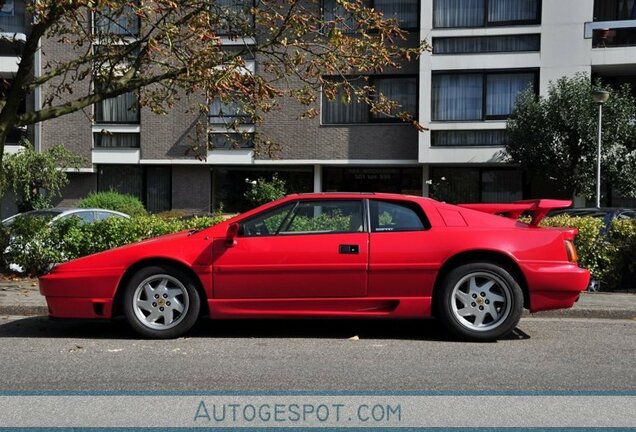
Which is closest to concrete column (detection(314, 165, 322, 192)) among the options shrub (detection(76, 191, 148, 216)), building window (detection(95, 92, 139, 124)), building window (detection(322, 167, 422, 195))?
building window (detection(322, 167, 422, 195))

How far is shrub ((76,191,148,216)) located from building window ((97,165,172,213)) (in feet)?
4.65

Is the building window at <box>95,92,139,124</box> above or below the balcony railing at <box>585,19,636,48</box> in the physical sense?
below

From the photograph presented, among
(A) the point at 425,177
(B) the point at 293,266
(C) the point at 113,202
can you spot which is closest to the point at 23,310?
(B) the point at 293,266

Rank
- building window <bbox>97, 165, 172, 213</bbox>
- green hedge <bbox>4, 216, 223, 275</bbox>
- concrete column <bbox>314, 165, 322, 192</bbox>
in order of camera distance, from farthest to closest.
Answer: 1. building window <bbox>97, 165, 172, 213</bbox>
2. concrete column <bbox>314, 165, 322, 192</bbox>
3. green hedge <bbox>4, 216, 223, 275</bbox>

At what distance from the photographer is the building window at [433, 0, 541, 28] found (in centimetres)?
1980

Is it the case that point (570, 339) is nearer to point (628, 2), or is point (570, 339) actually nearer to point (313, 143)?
point (313, 143)

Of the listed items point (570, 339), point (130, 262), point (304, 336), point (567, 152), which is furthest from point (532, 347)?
point (567, 152)

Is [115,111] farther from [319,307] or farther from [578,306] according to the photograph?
[578,306]

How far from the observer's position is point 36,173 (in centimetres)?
1978

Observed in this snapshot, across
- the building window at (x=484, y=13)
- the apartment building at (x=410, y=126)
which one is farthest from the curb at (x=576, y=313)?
the building window at (x=484, y=13)

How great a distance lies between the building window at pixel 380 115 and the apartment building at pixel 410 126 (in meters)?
0.03

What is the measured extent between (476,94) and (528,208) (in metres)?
13.6

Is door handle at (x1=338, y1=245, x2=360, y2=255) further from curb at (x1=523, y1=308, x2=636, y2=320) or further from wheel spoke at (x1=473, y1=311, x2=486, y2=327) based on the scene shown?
curb at (x1=523, y1=308, x2=636, y2=320)

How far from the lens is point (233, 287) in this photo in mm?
6738
